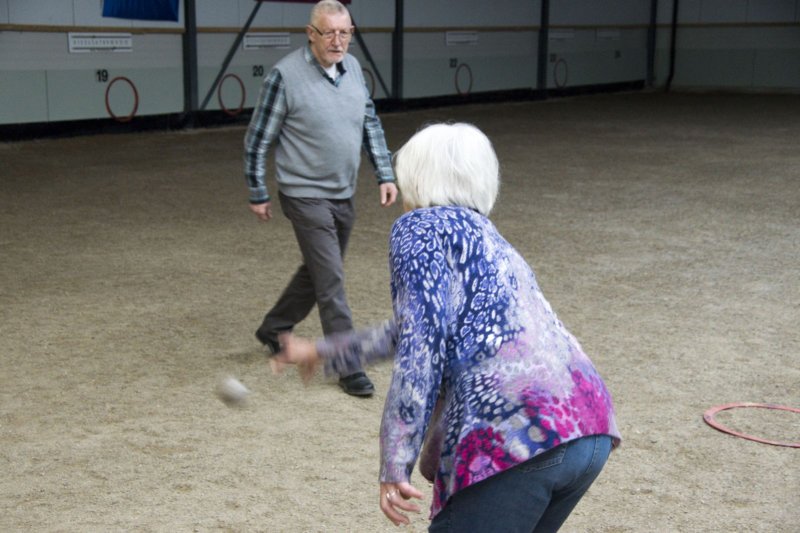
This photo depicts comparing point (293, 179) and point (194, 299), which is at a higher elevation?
point (293, 179)

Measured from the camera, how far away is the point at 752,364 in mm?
5590

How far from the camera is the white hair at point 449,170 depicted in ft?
7.73

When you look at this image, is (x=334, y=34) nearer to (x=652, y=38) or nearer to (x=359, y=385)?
(x=359, y=385)

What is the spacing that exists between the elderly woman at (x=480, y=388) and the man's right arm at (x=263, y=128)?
288 centimetres

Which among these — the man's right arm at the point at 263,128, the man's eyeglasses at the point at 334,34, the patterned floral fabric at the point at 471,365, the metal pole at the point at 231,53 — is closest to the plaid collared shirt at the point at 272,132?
the man's right arm at the point at 263,128

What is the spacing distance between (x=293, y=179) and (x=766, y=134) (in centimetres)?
1340

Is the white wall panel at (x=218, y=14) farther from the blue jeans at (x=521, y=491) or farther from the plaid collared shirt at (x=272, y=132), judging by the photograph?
the blue jeans at (x=521, y=491)

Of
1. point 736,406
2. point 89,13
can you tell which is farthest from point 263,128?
point 89,13


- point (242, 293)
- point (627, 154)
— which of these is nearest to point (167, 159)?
point (627, 154)

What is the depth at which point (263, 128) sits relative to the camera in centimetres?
509

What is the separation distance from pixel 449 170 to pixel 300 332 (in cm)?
400

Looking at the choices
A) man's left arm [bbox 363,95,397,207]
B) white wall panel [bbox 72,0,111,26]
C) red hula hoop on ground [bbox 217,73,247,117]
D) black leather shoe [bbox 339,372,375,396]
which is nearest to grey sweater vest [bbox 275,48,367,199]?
man's left arm [bbox 363,95,397,207]

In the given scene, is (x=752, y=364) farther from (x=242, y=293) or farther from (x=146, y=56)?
(x=146, y=56)

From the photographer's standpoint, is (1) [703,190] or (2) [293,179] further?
(1) [703,190]
